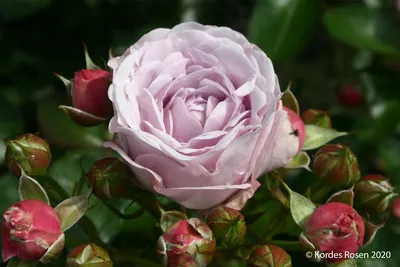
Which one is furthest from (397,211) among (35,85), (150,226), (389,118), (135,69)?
(35,85)

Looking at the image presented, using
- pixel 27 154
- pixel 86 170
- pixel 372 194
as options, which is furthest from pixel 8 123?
pixel 372 194

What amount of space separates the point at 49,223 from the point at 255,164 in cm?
29

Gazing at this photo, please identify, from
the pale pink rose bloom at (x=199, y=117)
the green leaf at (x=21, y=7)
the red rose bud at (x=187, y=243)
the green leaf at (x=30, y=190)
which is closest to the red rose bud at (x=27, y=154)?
the green leaf at (x=30, y=190)

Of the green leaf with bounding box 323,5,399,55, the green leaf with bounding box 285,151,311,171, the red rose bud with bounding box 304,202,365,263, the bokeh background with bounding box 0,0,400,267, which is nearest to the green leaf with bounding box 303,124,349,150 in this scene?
the green leaf with bounding box 285,151,311,171

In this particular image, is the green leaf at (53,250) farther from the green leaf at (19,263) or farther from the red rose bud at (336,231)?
the red rose bud at (336,231)

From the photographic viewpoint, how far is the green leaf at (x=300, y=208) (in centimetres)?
95

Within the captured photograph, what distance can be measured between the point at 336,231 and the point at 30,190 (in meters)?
0.43

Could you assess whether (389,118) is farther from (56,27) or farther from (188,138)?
(56,27)

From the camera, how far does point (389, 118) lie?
150cm

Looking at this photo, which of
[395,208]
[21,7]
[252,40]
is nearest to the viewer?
[395,208]

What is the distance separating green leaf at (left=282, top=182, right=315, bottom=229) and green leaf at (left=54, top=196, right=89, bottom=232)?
0.97ft

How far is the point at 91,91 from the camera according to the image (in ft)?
3.23

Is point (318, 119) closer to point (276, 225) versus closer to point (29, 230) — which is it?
point (276, 225)

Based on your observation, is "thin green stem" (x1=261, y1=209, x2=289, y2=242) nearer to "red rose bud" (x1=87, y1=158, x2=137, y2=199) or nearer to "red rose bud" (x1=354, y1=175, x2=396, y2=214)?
"red rose bud" (x1=354, y1=175, x2=396, y2=214)
